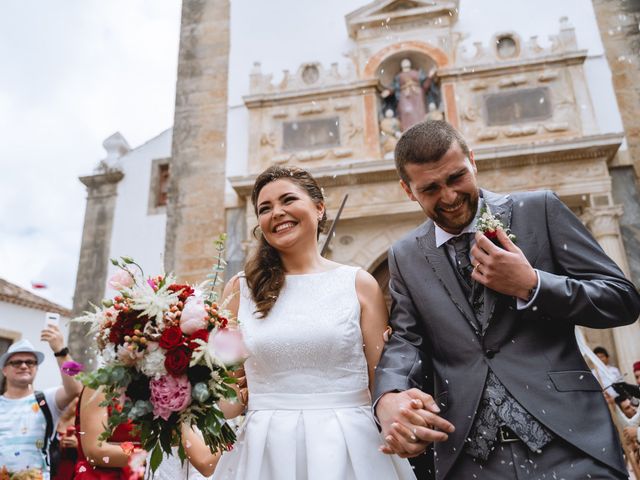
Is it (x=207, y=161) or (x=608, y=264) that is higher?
(x=207, y=161)

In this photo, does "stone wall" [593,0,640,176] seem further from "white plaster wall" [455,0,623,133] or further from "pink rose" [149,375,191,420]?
"pink rose" [149,375,191,420]

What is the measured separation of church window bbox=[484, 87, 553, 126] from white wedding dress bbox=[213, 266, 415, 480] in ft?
24.7

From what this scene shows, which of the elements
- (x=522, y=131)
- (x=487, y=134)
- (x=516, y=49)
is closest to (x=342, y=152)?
(x=487, y=134)

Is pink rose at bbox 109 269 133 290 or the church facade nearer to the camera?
pink rose at bbox 109 269 133 290

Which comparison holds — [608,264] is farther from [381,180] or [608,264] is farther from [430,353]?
[381,180]

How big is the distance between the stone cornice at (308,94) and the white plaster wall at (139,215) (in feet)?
9.65

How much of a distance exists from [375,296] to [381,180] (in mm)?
6760

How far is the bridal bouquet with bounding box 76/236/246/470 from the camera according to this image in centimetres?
189

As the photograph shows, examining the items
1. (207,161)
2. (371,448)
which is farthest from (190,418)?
(207,161)

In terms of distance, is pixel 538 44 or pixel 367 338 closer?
pixel 367 338

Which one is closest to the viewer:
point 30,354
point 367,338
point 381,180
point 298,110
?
point 367,338

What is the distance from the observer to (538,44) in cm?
940

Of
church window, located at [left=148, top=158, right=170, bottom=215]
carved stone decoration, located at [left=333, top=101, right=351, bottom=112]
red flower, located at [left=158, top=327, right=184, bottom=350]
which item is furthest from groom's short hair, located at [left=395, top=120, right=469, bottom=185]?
church window, located at [left=148, top=158, right=170, bottom=215]

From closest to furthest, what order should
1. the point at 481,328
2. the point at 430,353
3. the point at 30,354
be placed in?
the point at 481,328 → the point at 430,353 → the point at 30,354
